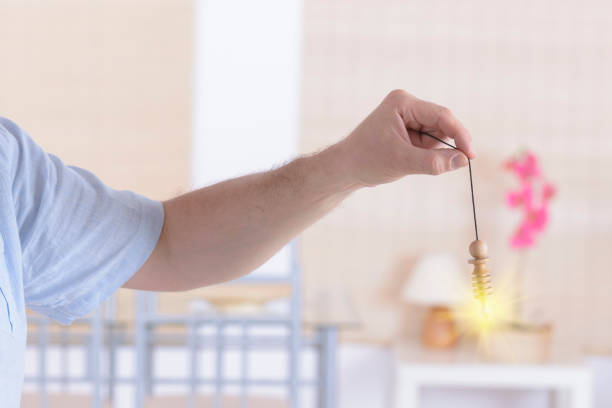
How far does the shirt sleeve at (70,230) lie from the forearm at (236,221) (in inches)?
1.2

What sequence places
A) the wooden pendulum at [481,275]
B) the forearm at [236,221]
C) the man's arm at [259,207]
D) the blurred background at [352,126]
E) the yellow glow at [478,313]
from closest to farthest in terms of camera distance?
the wooden pendulum at [481,275], the man's arm at [259,207], the forearm at [236,221], the yellow glow at [478,313], the blurred background at [352,126]

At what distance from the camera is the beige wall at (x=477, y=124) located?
3070 millimetres

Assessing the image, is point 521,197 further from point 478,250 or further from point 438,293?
A: point 478,250

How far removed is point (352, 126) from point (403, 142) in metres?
2.31

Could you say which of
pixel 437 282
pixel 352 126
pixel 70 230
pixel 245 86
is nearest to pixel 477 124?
pixel 352 126

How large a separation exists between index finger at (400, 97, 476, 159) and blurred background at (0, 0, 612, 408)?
222cm

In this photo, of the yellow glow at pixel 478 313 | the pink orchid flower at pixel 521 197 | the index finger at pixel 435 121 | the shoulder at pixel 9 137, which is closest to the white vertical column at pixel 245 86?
the yellow glow at pixel 478 313

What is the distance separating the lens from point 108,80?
10.4ft

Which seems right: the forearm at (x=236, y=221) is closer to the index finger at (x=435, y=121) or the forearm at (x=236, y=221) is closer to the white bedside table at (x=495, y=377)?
the index finger at (x=435, y=121)

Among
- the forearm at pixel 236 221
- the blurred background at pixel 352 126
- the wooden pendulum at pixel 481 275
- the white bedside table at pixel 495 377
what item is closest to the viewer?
the wooden pendulum at pixel 481 275

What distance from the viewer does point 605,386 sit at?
10.1 ft

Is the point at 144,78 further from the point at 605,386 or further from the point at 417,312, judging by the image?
the point at 605,386

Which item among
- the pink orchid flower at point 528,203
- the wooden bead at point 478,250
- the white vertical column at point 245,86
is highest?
the white vertical column at point 245,86

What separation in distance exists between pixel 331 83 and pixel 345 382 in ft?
3.88
